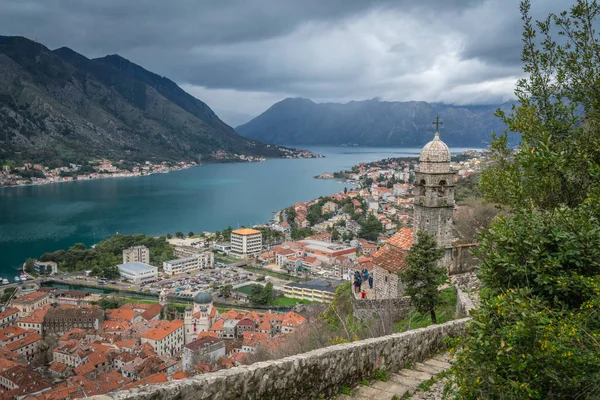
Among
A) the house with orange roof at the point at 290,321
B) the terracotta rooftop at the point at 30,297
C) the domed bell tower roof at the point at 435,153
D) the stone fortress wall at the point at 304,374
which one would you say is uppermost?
the domed bell tower roof at the point at 435,153

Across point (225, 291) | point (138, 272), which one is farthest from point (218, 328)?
point (138, 272)

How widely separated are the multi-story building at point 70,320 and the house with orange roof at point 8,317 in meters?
1.88

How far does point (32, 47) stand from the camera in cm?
15462

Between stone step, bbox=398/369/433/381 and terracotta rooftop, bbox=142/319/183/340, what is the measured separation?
19687mm

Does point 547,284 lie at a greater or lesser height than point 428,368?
greater

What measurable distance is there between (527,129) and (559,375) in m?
2.89

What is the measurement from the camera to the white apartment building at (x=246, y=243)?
42375mm

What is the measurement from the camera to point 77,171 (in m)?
95.2

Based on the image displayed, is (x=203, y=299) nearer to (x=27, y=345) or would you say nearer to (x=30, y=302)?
(x=27, y=345)

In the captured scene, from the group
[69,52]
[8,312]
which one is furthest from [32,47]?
[8,312]

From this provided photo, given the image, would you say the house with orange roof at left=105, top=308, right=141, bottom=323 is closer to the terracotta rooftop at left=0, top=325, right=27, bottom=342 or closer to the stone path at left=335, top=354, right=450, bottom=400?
the terracotta rooftop at left=0, top=325, right=27, bottom=342

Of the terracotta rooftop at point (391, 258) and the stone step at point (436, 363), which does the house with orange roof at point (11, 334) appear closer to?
the terracotta rooftop at point (391, 258)

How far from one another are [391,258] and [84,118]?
14328cm

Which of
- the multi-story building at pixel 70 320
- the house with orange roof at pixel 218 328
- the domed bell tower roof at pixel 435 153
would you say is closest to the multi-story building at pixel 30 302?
the multi-story building at pixel 70 320
